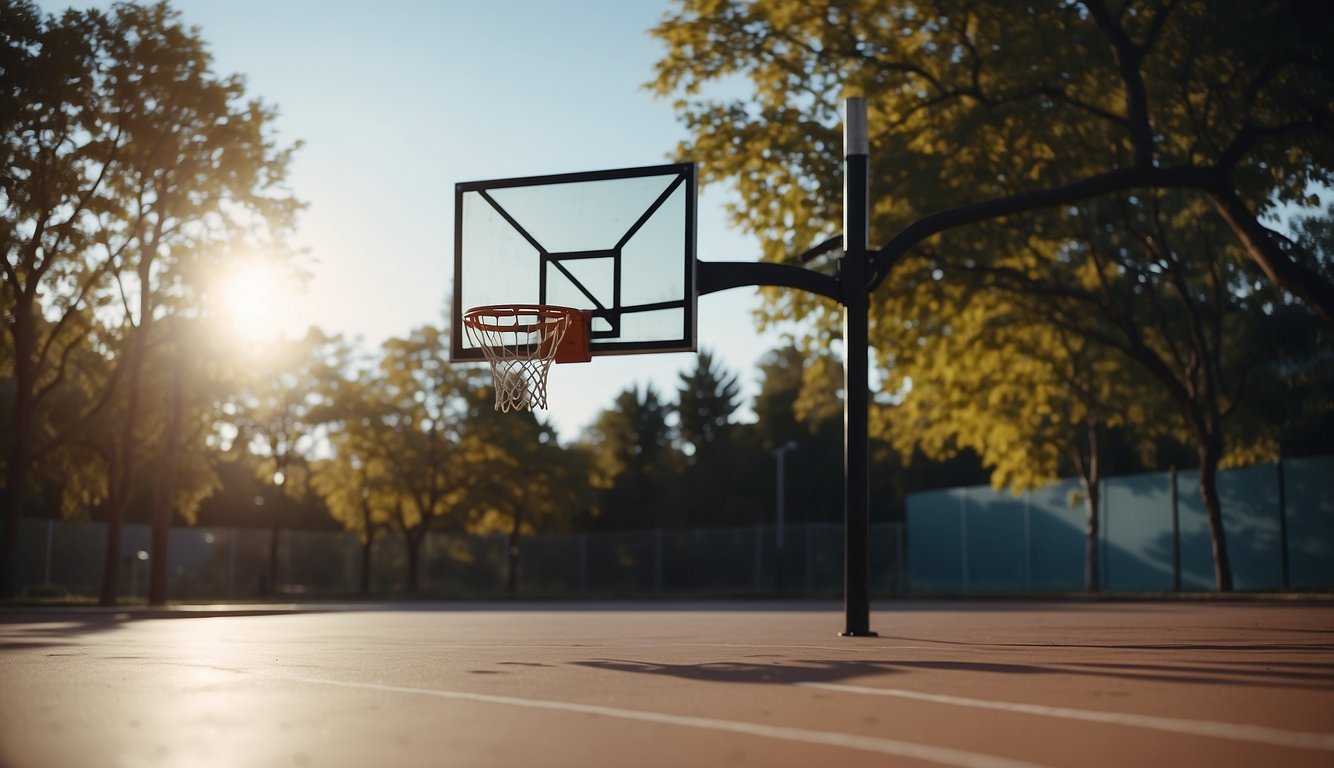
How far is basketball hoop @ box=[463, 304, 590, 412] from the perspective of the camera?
14969mm

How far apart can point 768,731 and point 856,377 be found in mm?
7406

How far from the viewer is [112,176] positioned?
100 ft

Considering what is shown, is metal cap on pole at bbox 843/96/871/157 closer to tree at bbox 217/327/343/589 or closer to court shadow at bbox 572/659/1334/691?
court shadow at bbox 572/659/1334/691

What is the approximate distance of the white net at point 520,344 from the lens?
15.0 m

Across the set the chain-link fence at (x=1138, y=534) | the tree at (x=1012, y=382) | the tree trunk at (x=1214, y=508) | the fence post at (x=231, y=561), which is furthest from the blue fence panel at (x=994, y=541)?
the fence post at (x=231, y=561)

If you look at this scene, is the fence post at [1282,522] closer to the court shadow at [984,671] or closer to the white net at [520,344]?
the white net at [520,344]

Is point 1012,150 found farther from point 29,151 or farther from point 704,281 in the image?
point 29,151

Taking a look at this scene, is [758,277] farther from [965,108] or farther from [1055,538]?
[1055,538]

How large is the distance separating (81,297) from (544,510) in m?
22.8

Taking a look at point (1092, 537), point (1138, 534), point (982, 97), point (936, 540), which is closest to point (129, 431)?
point (982, 97)

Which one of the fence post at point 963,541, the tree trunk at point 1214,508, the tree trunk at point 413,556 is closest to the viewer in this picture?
the tree trunk at point 1214,508

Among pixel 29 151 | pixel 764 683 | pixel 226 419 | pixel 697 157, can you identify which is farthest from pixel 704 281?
pixel 226 419

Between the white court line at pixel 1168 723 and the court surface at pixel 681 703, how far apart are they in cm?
2

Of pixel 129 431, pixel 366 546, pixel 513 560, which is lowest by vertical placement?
pixel 513 560
